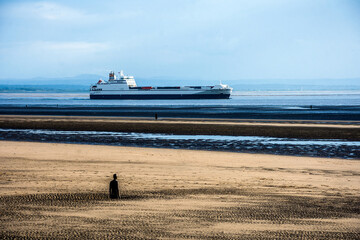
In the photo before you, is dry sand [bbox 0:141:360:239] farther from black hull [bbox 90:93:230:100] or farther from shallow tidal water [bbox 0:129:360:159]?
black hull [bbox 90:93:230:100]

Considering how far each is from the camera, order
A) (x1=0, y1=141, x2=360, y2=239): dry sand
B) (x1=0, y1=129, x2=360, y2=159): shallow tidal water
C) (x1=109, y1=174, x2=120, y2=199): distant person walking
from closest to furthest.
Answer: (x1=0, y1=141, x2=360, y2=239): dry sand, (x1=109, y1=174, x2=120, y2=199): distant person walking, (x1=0, y1=129, x2=360, y2=159): shallow tidal water

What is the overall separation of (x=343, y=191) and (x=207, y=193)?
323 centimetres

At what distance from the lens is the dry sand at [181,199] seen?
797cm

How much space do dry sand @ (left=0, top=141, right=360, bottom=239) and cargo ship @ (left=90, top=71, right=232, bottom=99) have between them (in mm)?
105609

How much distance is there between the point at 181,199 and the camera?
10.3 metres

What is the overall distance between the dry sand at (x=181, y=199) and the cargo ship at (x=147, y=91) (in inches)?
4158

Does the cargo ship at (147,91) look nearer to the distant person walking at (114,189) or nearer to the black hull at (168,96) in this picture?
the black hull at (168,96)

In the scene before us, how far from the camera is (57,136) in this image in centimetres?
2839

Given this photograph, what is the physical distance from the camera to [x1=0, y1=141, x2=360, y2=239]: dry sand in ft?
26.1

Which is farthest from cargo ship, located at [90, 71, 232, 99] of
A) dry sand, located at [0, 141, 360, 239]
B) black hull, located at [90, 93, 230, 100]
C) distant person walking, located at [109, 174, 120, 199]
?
distant person walking, located at [109, 174, 120, 199]

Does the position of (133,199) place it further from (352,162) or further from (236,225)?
(352,162)

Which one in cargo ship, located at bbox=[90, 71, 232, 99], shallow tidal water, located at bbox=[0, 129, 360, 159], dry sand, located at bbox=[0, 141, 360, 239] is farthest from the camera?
cargo ship, located at bbox=[90, 71, 232, 99]

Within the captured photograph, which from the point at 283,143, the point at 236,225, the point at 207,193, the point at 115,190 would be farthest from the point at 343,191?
the point at 283,143

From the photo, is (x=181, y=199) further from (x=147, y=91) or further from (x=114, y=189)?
(x=147, y=91)
